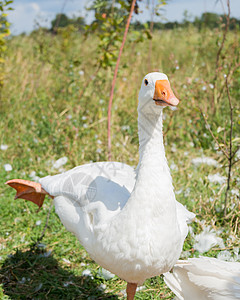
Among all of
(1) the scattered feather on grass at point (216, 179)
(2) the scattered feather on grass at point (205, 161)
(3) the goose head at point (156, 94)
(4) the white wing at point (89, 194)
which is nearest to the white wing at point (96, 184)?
(4) the white wing at point (89, 194)

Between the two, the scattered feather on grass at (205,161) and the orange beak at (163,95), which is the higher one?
the orange beak at (163,95)

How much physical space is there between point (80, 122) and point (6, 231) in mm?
1977

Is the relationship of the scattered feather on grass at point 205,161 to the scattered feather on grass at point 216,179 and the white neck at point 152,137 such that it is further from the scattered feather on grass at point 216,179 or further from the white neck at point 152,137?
the white neck at point 152,137

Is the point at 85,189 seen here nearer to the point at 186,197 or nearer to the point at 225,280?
the point at 225,280

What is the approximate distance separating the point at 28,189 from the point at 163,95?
1420mm

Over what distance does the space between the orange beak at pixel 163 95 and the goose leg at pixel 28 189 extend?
4.01 feet

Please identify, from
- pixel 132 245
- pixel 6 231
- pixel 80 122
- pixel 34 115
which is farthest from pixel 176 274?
pixel 34 115

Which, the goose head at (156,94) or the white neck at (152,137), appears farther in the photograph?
the white neck at (152,137)

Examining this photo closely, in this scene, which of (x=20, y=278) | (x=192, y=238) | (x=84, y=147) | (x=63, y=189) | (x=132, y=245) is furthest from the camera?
(x=84, y=147)

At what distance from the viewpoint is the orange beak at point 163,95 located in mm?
1609

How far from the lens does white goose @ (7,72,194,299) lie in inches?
68.9

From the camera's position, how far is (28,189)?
2.59 m

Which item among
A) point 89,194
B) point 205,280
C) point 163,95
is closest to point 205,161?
point 205,280

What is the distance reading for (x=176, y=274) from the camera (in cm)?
215
